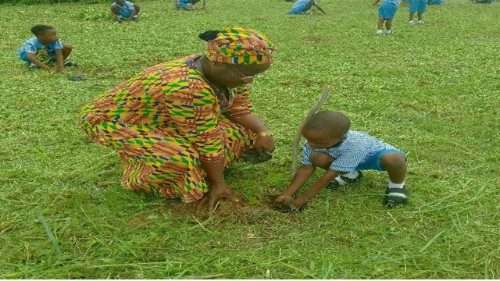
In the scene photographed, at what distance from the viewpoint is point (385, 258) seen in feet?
9.13

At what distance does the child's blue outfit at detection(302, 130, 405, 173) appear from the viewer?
327 centimetres

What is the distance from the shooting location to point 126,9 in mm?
11258

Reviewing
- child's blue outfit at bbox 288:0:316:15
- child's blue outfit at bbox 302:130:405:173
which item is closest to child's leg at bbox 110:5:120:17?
child's blue outfit at bbox 288:0:316:15

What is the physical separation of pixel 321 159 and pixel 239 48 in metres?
0.87

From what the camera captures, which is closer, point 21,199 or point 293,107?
point 21,199

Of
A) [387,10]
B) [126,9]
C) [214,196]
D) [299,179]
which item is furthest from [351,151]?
[126,9]

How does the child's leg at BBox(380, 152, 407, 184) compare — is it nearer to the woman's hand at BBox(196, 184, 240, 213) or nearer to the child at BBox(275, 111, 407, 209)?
the child at BBox(275, 111, 407, 209)

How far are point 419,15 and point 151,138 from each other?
944 centimetres

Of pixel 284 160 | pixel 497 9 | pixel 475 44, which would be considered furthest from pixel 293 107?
pixel 497 9

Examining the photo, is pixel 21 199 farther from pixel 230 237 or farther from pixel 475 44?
pixel 475 44

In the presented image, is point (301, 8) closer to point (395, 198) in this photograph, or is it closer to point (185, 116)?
point (395, 198)

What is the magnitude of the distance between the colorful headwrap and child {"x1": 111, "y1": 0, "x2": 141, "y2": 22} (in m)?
8.72

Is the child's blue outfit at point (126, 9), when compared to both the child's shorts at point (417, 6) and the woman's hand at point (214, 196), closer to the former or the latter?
the child's shorts at point (417, 6)

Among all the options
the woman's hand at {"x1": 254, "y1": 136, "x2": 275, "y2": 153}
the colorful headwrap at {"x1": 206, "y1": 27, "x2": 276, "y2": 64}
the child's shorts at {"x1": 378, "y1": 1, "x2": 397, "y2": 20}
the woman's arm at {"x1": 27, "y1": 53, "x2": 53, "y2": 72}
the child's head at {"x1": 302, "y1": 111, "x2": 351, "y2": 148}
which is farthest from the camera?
the child's shorts at {"x1": 378, "y1": 1, "x2": 397, "y2": 20}
